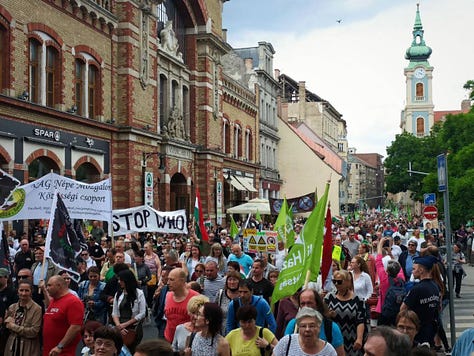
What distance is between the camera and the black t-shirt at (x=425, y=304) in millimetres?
7398

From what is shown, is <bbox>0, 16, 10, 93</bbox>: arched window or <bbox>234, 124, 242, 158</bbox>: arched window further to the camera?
<bbox>234, 124, 242, 158</bbox>: arched window

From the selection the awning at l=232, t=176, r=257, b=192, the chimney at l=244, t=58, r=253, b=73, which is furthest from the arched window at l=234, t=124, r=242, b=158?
the chimney at l=244, t=58, r=253, b=73

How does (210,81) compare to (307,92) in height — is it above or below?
below

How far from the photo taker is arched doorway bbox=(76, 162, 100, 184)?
24.3m

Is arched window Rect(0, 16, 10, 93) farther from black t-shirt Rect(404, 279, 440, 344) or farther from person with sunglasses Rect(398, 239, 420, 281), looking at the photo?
black t-shirt Rect(404, 279, 440, 344)

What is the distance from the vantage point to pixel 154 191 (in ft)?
95.5

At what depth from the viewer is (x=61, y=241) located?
8.43 metres

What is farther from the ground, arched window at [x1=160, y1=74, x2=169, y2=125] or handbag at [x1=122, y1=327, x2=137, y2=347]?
arched window at [x1=160, y1=74, x2=169, y2=125]

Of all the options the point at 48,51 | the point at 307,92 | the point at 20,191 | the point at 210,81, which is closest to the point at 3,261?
the point at 20,191

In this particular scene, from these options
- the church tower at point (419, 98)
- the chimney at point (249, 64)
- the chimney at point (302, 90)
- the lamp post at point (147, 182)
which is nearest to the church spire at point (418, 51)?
the church tower at point (419, 98)

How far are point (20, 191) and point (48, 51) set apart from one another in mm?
12335

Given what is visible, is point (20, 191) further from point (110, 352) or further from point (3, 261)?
point (110, 352)

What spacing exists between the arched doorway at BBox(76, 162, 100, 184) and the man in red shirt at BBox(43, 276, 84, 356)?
57.7ft

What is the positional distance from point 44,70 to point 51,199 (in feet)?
37.4
